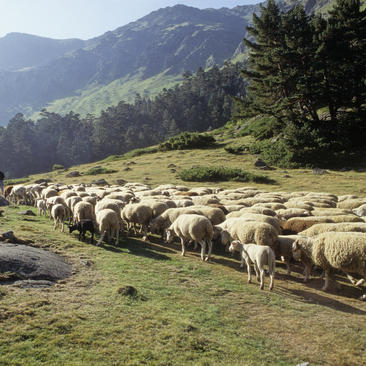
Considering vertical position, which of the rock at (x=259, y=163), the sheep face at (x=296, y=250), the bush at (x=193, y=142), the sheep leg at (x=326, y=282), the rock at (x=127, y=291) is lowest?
the sheep leg at (x=326, y=282)

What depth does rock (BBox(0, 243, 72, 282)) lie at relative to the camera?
7.79 meters

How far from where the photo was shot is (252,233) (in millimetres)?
10570

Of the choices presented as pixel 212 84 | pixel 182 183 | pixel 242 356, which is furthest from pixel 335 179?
pixel 212 84

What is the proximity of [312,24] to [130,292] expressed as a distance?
48193mm

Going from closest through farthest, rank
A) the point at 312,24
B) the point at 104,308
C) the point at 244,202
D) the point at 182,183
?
the point at 104,308, the point at 244,202, the point at 182,183, the point at 312,24

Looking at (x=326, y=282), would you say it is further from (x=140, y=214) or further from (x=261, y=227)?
(x=140, y=214)

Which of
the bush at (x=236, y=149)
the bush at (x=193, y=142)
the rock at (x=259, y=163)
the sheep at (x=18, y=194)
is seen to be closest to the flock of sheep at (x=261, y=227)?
the sheep at (x=18, y=194)

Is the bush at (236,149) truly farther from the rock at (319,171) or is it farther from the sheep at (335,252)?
the sheep at (335,252)

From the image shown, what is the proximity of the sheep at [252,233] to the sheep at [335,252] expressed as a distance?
0.84 meters

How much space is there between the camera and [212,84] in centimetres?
12850

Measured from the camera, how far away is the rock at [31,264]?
25.5ft

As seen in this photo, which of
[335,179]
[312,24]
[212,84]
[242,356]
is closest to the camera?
[242,356]

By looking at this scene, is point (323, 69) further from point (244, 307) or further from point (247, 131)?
point (244, 307)

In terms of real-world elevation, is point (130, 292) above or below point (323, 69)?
below
